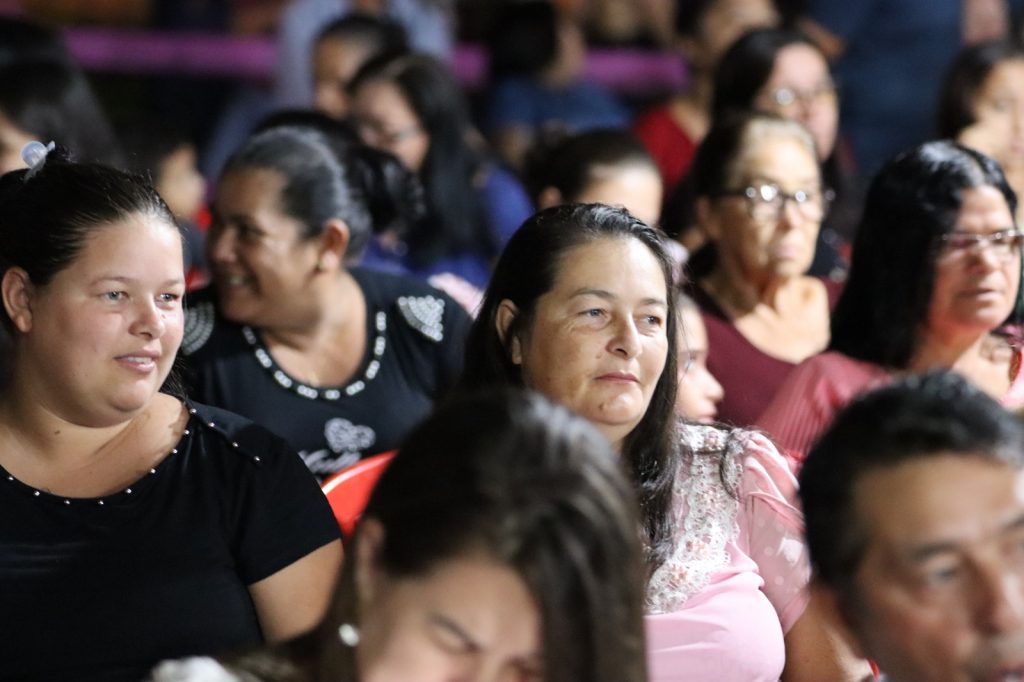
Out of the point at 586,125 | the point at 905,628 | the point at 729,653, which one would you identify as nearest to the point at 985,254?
the point at 729,653

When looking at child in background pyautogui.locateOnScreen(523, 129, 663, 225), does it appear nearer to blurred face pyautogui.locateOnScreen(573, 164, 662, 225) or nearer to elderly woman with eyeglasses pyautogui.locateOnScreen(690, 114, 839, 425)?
blurred face pyautogui.locateOnScreen(573, 164, 662, 225)

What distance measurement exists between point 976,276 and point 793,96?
155 cm

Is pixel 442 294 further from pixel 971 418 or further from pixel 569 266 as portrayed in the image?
pixel 971 418

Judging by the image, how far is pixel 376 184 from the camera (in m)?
3.27

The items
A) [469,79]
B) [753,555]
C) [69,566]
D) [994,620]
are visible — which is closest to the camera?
[994,620]

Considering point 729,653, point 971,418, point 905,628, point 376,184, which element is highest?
point 376,184

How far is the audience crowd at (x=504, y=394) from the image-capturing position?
1.31m

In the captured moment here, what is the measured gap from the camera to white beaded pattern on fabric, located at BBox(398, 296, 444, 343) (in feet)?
9.77

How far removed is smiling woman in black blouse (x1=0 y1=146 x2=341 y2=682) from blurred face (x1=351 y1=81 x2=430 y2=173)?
2.00m

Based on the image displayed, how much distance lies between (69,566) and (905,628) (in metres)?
1.04

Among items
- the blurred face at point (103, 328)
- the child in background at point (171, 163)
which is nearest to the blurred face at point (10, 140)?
the child in background at point (171, 163)

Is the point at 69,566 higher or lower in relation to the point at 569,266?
lower

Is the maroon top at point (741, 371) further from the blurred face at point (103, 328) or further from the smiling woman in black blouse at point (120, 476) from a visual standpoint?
the blurred face at point (103, 328)

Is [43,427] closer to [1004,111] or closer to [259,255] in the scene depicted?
[259,255]
